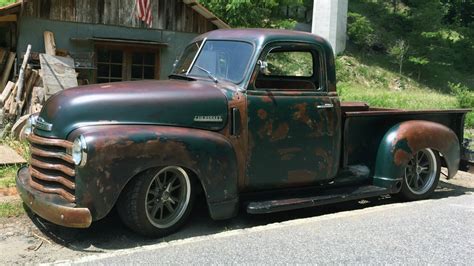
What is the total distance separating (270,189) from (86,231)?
1950 millimetres

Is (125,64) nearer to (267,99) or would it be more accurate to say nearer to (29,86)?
(29,86)

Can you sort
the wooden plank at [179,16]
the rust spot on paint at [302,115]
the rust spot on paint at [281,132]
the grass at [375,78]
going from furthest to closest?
the grass at [375,78] → the wooden plank at [179,16] → the rust spot on paint at [302,115] → the rust spot on paint at [281,132]

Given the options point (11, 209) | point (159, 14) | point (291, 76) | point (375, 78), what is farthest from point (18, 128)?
point (375, 78)

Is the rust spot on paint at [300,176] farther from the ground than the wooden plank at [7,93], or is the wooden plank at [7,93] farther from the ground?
the wooden plank at [7,93]

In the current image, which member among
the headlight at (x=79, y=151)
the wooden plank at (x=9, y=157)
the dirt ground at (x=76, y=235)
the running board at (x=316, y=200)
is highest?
the headlight at (x=79, y=151)

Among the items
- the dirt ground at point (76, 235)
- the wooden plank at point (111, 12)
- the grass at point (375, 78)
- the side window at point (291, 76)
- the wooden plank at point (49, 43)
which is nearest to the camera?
the dirt ground at point (76, 235)

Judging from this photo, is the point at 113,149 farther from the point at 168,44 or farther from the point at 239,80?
the point at 168,44

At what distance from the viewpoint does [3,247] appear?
4.73 metres

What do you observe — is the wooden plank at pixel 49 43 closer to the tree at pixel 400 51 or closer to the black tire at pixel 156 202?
the black tire at pixel 156 202

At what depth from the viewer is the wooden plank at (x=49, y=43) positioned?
12352 mm

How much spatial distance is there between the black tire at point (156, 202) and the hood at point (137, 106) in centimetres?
51

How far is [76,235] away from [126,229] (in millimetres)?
478

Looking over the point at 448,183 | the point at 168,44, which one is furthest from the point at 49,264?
the point at 168,44

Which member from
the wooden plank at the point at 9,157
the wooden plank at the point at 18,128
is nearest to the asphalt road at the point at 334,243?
the wooden plank at the point at 9,157
